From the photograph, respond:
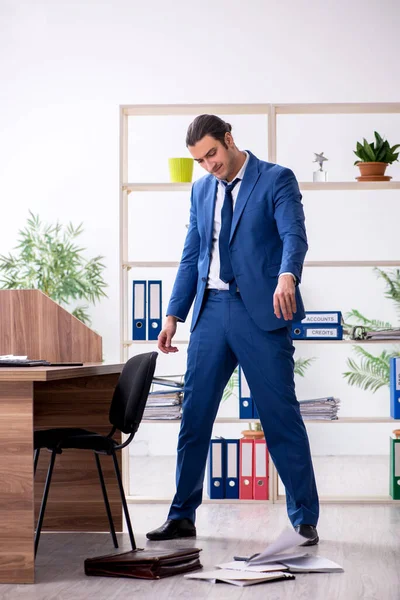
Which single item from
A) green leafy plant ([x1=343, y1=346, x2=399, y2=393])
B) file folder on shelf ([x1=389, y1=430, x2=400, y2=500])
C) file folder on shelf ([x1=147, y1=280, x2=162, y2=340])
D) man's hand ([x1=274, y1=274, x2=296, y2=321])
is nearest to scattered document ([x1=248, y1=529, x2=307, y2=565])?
man's hand ([x1=274, y1=274, x2=296, y2=321])

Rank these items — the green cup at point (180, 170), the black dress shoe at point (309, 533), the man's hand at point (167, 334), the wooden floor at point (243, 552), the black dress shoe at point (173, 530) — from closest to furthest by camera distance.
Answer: the wooden floor at point (243, 552), the black dress shoe at point (309, 533), the black dress shoe at point (173, 530), the man's hand at point (167, 334), the green cup at point (180, 170)

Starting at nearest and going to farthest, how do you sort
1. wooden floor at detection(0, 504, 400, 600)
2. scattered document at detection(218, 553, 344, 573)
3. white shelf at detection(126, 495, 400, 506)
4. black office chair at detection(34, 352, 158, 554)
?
wooden floor at detection(0, 504, 400, 600) → scattered document at detection(218, 553, 344, 573) → black office chair at detection(34, 352, 158, 554) → white shelf at detection(126, 495, 400, 506)

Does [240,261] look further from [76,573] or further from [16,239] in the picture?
[16,239]

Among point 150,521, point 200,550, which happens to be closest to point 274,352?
point 200,550

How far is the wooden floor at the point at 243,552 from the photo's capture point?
2.52 m

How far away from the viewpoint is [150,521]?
12.1 ft

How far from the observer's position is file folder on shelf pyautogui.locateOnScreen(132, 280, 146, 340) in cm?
415

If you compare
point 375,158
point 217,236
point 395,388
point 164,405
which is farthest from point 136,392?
point 375,158

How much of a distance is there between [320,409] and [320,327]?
0.38 m

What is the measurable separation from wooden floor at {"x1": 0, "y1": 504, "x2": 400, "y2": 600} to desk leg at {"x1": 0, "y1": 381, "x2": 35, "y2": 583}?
0.08 m

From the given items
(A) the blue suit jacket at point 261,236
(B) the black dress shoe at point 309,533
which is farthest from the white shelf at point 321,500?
(A) the blue suit jacket at point 261,236

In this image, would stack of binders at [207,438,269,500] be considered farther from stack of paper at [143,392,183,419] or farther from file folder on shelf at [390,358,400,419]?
file folder on shelf at [390,358,400,419]

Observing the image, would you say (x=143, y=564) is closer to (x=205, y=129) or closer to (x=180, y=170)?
(x=205, y=129)

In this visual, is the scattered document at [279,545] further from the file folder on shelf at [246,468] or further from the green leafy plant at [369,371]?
the green leafy plant at [369,371]
